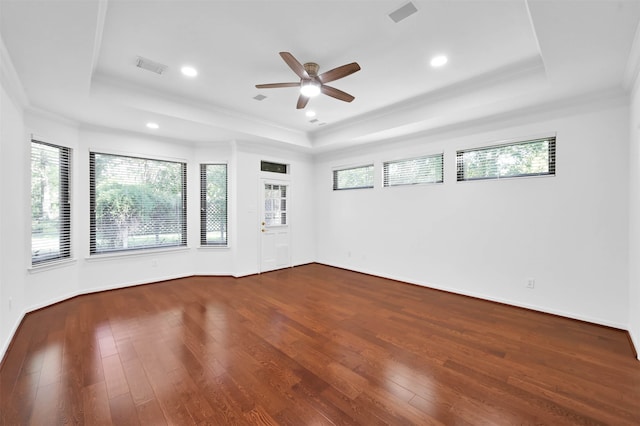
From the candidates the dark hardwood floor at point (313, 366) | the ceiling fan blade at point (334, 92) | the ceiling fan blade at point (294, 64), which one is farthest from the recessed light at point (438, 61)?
the dark hardwood floor at point (313, 366)

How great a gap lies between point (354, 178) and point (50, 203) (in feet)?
16.8

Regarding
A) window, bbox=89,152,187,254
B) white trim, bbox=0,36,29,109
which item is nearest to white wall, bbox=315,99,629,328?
window, bbox=89,152,187,254

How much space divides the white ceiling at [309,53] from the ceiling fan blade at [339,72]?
22 centimetres

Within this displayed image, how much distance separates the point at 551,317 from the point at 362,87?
12.6 ft

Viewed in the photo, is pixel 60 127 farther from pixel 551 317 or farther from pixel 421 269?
pixel 551 317

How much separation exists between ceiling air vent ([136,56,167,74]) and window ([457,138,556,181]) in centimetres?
433

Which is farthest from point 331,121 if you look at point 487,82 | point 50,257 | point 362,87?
point 50,257

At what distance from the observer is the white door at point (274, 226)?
230 inches

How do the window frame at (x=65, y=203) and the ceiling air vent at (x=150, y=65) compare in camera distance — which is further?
the window frame at (x=65, y=203)

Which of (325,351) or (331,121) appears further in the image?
(331,121)

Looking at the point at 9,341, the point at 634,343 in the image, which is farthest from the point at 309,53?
the point at 634,343

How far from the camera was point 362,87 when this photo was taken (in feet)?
11.9

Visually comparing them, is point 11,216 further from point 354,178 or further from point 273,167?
point 354,178

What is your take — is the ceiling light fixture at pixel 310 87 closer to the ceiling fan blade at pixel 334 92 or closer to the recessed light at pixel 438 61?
the ceiling fan blade at pixel 334 92
